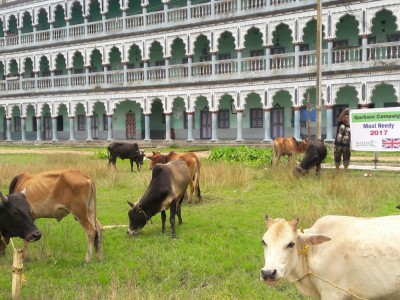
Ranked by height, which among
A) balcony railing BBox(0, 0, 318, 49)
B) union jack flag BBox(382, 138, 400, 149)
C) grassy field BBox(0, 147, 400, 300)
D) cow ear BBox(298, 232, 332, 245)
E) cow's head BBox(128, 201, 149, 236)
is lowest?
grassy field BBox(0, 147, 400, 300)

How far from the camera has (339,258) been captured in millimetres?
4180

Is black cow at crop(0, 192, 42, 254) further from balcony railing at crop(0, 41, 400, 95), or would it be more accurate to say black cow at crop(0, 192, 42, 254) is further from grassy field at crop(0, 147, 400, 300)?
balcony railing at crop(0, 41, 400, 95)

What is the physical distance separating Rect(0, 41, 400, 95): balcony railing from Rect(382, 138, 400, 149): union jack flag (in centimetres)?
1025

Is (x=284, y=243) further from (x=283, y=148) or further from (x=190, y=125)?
(x=190, y=125)

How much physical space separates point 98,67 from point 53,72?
3670 mm

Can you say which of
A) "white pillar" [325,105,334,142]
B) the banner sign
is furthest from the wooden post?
"white pillar" [325,105,334,142]

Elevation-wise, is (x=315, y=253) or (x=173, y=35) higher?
(x=173, y=35)

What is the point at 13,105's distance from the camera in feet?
134

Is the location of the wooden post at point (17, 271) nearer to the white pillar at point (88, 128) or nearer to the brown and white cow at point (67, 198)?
Answer: the brown and white cow at point (67, 198)

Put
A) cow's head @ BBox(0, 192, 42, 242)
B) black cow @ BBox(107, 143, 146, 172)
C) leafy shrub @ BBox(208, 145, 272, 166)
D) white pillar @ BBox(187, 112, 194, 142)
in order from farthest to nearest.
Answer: white pillar @ BBox(187, 112, 194, 142)
leafy shrub @ BBox(208, 145, 272, 166)
black cow @ BBox(107, 143, 146, 172)
cow's head @ BBox(0, 192, 42, 242)

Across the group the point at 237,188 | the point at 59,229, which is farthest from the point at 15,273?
the point at 237,188

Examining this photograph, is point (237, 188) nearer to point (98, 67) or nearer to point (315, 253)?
point (315, 253)

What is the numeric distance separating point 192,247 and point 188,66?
2573 centimetres

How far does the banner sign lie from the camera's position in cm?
1585
